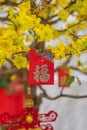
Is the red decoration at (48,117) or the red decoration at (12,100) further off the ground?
the red decoration at (48,117)

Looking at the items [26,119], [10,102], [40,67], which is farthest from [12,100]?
[40,67]

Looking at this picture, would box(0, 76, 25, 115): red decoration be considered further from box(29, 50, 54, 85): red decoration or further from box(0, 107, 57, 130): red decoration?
box(29, 50, 54, 85): red decoration

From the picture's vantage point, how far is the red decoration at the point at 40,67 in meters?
0.73

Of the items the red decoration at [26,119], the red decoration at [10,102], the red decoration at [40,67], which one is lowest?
the red decoration at [10,102]

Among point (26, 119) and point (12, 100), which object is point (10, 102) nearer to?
point (12, 100)

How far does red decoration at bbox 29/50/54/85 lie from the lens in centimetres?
73

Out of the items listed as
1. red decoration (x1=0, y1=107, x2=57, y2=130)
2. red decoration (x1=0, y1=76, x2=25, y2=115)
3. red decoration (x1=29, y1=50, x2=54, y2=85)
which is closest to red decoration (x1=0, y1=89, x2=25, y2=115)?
red decoration (x1=0, y1=76, x2=25, y2=115)

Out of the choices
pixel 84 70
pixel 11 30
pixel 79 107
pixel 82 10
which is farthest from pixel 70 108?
pixel 11 30

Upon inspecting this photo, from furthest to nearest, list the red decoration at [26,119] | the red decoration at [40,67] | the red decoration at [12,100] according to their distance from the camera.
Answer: the red decoration at [12,100] → the red decoration at [26,119] → the red decoration at [40,67]

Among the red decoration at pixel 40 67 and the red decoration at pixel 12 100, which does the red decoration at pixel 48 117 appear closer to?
the red decoration at pixel 40 67

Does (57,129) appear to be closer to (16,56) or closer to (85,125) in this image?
(85,125)

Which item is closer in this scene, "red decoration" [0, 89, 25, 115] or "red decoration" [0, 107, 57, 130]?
"red decoration" [0, 107, 57, 130]

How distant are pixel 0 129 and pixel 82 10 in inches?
24.4

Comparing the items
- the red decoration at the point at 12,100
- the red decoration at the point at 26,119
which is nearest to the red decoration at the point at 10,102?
the red decoration at the point at 12,100
